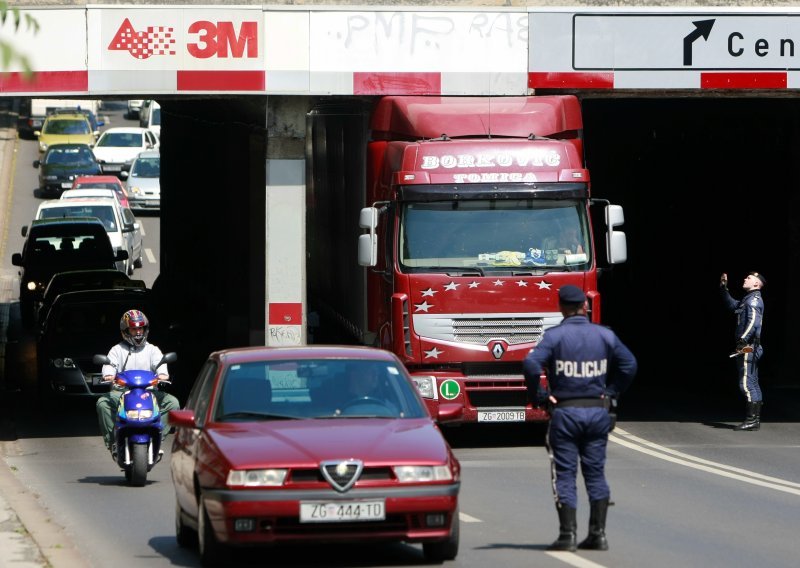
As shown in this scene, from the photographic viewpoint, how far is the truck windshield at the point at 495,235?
17266 millimetres

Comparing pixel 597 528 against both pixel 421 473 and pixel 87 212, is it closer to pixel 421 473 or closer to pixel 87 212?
pixel 421 473

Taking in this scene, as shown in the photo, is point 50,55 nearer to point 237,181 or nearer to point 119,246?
point 237,181

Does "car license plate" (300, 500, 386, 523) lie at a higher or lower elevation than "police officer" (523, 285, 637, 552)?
lower

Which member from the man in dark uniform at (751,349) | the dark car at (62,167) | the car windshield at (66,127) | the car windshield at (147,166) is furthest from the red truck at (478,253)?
the car windshield at (66,127)

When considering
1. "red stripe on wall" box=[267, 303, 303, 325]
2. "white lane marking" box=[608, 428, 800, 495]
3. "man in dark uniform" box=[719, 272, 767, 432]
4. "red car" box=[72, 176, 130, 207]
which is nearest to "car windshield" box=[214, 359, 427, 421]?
"white lane marking" box=[608, 428, 800, 495]

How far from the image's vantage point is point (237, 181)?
28125 mm

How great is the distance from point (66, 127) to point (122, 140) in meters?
4.64

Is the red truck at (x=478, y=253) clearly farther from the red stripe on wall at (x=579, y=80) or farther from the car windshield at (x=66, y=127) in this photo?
the car windshield at (x=66, y=127)

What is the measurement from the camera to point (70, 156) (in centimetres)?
5988

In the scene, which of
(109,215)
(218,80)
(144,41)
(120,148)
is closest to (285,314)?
(218,80)

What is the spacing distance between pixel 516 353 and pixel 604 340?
7081 mm

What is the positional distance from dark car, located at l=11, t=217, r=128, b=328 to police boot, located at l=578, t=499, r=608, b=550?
23936 millimetres

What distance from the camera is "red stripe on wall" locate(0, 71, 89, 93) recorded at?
1855 centimetres

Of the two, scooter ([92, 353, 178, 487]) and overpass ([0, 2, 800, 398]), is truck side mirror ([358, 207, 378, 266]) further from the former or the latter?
scooter ([92, 353, 178, 487])
